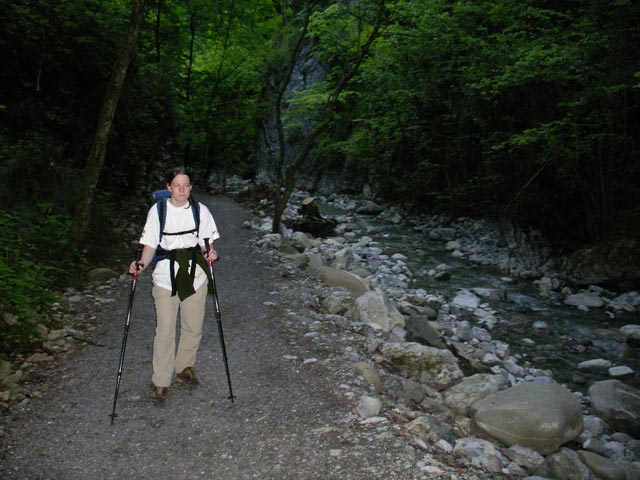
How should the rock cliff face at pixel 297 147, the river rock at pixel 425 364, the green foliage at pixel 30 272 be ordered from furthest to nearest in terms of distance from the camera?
the rock cliff face at pixel 297 147
the river rock at pixel 425 364
the green foliage at pixel 30 272

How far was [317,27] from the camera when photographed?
1355 cm

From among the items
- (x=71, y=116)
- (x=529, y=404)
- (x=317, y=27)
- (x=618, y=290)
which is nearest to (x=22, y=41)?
(x=71, y=116)

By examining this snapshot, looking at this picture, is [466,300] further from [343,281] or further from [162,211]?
[162,211]

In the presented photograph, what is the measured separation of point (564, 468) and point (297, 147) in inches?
1157

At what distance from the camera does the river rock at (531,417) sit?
13.9 ft

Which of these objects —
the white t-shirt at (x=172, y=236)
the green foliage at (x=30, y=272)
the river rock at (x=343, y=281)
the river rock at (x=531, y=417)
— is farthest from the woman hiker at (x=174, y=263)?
the river rock at (x=343, y=281)

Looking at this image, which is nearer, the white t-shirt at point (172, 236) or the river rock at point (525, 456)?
the river rock at point (525, 456)

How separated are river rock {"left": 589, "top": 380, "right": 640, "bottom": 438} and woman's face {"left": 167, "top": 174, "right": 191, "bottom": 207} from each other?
5582 mm

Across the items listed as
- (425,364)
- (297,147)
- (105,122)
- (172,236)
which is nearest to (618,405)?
(425,364)

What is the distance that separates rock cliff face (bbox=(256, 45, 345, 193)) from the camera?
28969 millimetres

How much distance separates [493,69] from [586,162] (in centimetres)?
381

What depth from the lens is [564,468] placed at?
11.9ft

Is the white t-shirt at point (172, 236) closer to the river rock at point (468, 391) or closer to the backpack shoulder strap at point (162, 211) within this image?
the backpack shoulder strap at point (162, 211)

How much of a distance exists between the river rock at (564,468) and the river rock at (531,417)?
18.7 inches
